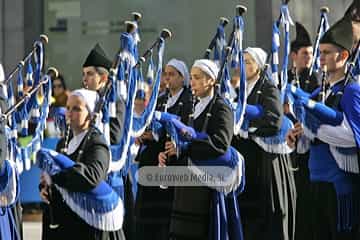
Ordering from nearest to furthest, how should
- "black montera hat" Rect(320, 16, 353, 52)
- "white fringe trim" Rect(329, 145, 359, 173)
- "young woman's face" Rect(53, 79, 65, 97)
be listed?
"white fringe trim" Rect(329, 145, 359, 173)
"black montera hat" Rect(320, 16, 353, 52)
"young woman's face" Rect(53, 79, 65, 97)

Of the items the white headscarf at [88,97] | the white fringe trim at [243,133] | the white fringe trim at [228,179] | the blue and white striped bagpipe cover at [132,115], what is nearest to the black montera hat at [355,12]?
the white fringe trim at [243,133]

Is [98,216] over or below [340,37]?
below

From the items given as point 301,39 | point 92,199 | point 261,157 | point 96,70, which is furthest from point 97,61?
point 92,199

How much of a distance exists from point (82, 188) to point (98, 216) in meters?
0.30

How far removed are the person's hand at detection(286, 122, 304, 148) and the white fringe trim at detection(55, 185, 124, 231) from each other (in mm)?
1400

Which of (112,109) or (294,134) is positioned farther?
(294,134)

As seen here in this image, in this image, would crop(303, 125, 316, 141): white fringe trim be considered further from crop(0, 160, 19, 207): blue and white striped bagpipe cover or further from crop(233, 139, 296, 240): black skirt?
crop(0, 160, 19, 207): blue and white striped bagpipe cover

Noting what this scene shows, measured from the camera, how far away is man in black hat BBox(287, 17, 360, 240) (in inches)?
269

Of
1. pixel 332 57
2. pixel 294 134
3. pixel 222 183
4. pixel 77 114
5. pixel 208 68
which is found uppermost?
pixel 332 57

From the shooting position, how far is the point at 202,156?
23.5 ft

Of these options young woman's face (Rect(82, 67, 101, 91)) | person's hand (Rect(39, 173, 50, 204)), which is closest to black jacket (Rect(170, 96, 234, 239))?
person's hand (Rect(39, 173, 50, 204))

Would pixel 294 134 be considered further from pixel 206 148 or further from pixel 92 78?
pixel 92 78

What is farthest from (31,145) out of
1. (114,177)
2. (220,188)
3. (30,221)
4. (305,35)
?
(30,221)

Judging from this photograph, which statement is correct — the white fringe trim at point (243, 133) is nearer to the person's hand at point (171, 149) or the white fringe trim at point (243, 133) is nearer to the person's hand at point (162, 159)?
the person's hand at point (162, 159)
